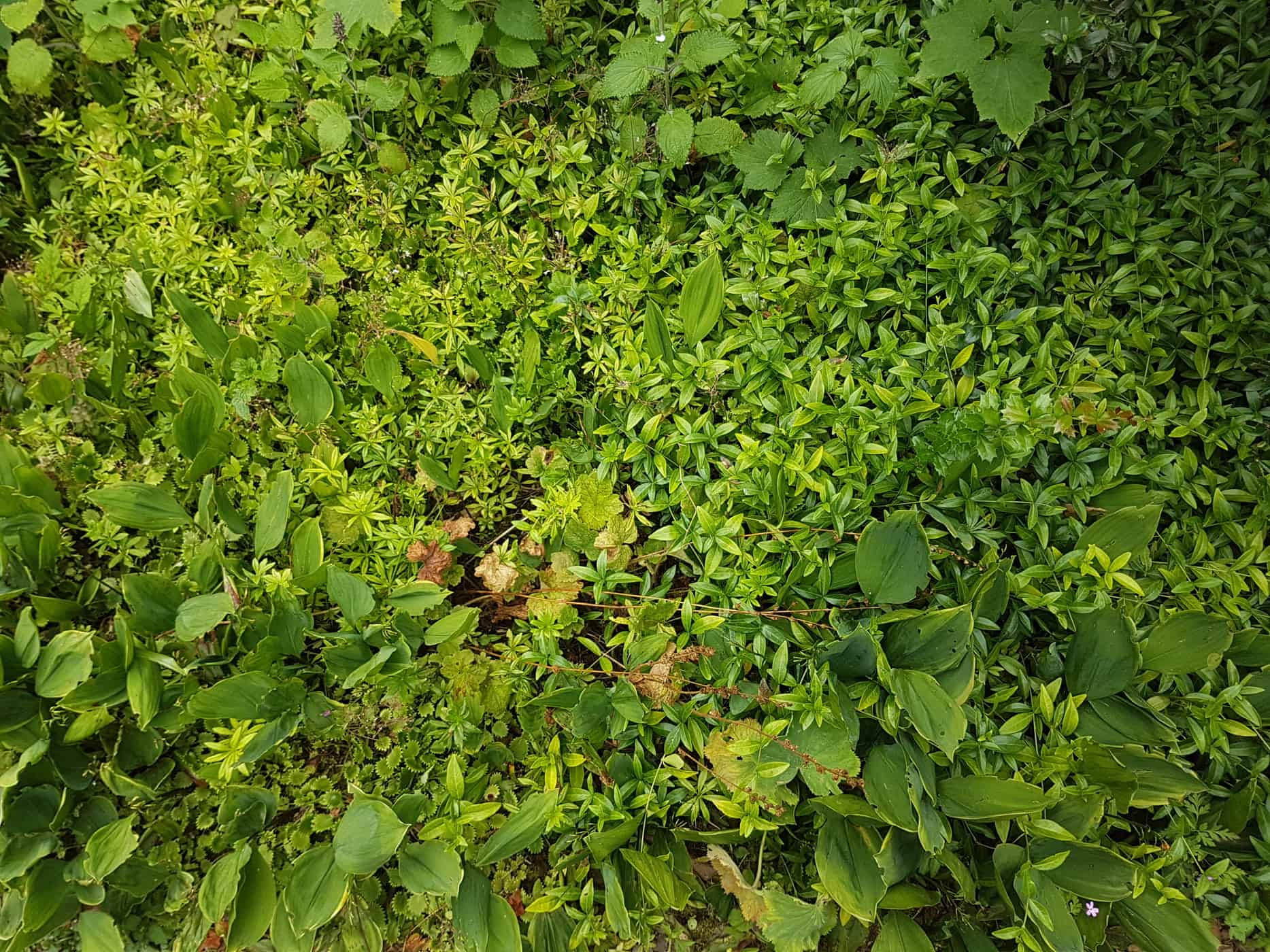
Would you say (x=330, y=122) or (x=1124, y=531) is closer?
(x=1124, y=531)

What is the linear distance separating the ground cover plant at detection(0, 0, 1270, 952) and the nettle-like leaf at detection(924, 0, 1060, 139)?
0.01 metres

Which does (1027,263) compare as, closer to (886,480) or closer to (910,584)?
(886,480)

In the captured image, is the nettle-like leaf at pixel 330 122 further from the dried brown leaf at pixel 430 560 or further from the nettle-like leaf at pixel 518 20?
the dried brown leaf at pixel 430 560

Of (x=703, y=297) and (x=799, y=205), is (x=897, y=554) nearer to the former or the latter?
(x=703, y=297)

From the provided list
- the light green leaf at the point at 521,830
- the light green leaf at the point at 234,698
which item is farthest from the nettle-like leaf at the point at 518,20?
the light green leaf at the point at 521,830

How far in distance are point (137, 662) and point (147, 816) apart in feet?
1.78

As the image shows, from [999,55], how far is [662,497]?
180 cm

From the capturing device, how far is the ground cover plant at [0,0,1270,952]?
6.59 feet

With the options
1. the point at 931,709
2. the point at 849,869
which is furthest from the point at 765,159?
the point at 849,869

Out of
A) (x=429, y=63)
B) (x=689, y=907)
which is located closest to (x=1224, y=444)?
(x=689, y=907)

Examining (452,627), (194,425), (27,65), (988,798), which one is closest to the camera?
(988,798)

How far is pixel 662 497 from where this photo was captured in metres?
2.32

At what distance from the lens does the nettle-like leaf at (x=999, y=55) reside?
7.27ft

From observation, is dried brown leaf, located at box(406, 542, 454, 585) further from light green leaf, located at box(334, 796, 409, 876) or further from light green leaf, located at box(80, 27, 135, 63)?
light green leaf, located at box(80, 27, 135, 63)
